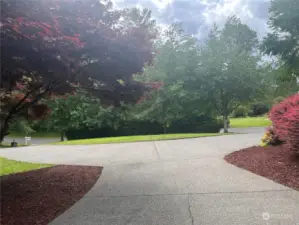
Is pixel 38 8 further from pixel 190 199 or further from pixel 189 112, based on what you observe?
pixel 189 112

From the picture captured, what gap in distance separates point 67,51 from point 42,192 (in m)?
2.44

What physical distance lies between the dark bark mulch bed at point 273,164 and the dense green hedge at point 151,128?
14.3m

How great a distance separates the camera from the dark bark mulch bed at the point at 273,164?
433 centimetres

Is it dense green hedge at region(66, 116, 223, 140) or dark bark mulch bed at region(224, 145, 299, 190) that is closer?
dark bark mulch bed at region(224, 145, 299, 190)

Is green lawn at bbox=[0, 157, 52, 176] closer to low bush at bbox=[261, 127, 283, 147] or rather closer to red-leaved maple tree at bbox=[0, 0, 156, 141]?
red-leaved maple tree at bbox=[0, 0, 156, 141]

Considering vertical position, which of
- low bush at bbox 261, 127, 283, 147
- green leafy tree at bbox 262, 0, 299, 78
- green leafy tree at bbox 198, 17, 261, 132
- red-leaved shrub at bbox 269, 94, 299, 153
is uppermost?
green leafy tree at bbox 262, 0, 299, 78

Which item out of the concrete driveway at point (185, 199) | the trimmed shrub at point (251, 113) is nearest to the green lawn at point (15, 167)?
the concrete driveway at point (185, 199)

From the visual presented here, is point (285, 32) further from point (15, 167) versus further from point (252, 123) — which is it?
point (15, 167)

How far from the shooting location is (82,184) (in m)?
4.68

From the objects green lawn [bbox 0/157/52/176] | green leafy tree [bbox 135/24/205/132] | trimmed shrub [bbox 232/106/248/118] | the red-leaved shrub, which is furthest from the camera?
trimmed shrub [bbox 232/106/248/118]

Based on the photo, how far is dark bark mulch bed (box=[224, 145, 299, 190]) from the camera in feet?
14.2

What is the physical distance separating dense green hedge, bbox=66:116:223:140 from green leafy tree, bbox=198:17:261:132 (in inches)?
130

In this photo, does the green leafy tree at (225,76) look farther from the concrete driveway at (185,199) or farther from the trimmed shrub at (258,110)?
the trimmed shrub at (258,110)

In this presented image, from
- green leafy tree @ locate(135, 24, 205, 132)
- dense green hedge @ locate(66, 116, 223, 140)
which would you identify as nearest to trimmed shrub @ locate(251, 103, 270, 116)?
dense green hedge @ locate(66, 116, 223, 140)
